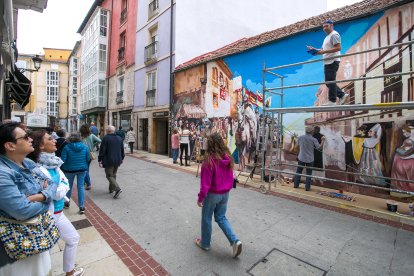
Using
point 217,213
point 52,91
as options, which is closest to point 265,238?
point 217,213

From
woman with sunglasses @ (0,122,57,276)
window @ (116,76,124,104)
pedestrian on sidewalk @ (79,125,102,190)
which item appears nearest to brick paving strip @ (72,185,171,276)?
woman with sunglasses @ (0,122,57,276)

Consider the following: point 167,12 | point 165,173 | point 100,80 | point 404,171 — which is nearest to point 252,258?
point 404,171

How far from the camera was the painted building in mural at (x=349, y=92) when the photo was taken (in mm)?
5418

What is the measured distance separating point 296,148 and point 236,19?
10578 millimetres

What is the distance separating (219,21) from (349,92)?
10.1 metres

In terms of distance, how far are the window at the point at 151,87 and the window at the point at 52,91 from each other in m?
33.7

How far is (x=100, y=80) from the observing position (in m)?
21.4

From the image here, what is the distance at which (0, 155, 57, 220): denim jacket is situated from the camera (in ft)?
4.99

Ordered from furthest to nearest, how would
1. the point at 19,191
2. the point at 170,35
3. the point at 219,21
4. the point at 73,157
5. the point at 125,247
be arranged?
the point at 219,21 < the point at 170,35 < the point at 73,157 < the point at 125,247 < the point at 19,191

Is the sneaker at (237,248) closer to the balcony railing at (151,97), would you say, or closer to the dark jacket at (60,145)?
the dark jacket at (60,145)

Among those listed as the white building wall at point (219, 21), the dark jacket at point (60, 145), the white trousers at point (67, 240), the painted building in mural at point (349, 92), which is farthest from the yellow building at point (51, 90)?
the white trousers at point (67, 240)

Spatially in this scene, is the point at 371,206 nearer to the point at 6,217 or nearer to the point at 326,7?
the point at 6,217

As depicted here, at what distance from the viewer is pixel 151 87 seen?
15.1m

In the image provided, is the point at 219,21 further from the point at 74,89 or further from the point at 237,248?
the point at 74,89
